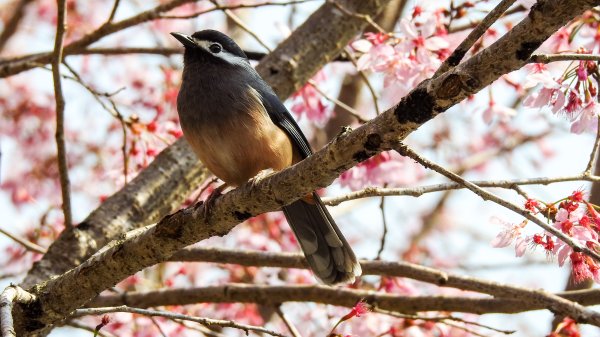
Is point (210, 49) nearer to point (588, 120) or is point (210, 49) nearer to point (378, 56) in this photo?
point (378, 56)

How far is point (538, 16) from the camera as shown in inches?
78.4

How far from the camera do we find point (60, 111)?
3.48m

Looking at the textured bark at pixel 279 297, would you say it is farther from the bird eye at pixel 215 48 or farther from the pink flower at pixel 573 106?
the bird eye at pixel 215 48

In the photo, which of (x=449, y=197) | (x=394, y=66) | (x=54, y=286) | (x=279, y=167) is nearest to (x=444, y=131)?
(x=449, y=197)

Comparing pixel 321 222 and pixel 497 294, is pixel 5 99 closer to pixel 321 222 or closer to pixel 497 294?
pixel 321 222

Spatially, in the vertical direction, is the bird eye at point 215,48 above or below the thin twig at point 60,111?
above

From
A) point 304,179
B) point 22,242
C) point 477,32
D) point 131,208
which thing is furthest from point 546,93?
point 22,242

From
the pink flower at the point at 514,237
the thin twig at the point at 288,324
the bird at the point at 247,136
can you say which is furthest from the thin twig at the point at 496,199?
the thin twig at the point at 288,324

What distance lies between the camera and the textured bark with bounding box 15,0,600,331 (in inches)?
80.6

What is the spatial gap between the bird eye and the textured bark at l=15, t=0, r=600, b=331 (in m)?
1.34

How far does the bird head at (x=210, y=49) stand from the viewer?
156 inches

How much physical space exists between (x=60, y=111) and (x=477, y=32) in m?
2.04

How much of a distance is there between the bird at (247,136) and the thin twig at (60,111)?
590 millimetres

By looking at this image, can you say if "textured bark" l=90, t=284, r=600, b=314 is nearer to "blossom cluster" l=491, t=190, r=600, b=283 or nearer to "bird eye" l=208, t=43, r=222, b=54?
"blossom cluster" l=491, t=190, r=600, b=283
